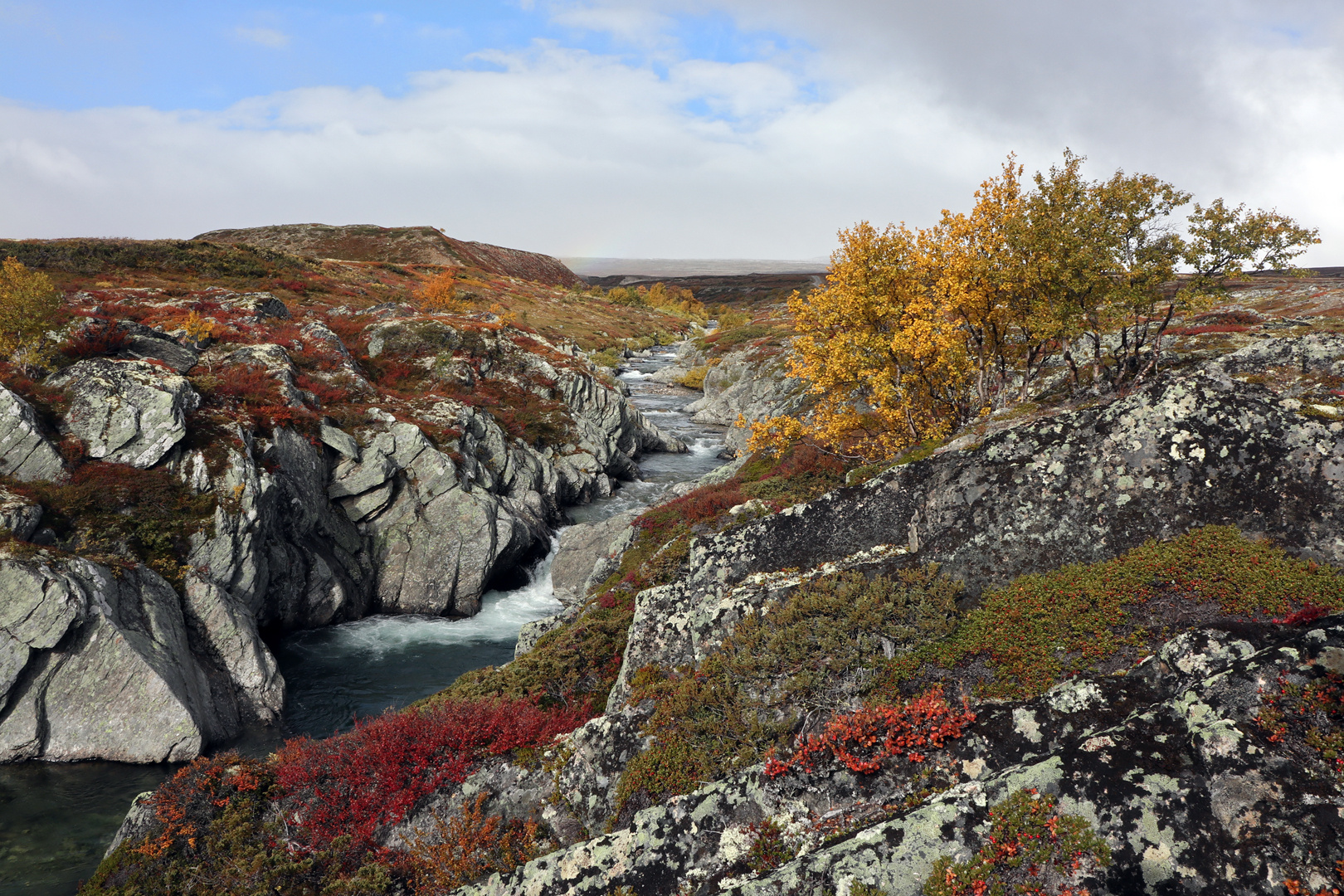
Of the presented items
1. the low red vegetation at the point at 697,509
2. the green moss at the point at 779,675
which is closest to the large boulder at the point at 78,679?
the low red vegetation at the point at 697,509

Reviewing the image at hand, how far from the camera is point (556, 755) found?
11016 mm

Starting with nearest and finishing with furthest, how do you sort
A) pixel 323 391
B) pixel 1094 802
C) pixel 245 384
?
pixel 1094 802 → pixel 245 384 → pixel 323 391

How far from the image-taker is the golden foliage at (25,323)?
96.6 ft

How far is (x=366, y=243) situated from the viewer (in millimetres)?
156875

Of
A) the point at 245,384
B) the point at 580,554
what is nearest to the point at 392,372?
the point at 245,384

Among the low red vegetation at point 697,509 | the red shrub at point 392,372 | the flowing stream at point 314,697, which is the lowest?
the flowing stream at point 314,697

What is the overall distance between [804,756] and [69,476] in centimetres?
3221

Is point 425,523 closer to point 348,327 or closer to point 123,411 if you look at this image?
point 123,411

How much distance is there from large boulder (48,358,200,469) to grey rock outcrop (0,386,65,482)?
56.5 inches

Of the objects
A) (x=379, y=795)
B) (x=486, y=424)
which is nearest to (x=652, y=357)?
(x=486, y=424)

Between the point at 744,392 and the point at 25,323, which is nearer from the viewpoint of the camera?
the point at 25,323

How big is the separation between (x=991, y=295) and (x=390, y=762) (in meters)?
21.6

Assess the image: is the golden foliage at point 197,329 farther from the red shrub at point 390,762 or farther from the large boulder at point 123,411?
the red shrub at point 390,762

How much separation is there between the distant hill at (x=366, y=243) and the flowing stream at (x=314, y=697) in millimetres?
130483
